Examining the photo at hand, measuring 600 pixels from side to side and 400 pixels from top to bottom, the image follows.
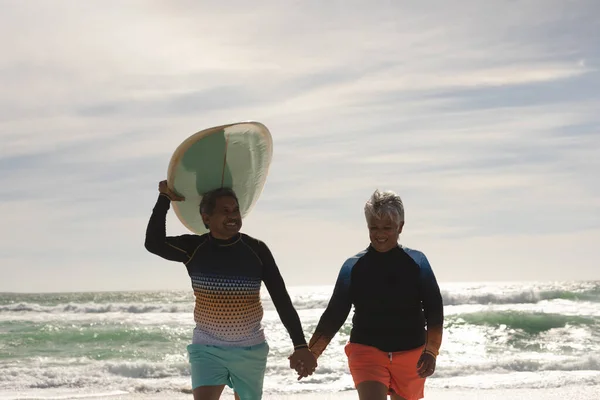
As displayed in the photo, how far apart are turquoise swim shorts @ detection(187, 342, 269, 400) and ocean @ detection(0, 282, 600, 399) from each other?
5.63 meters

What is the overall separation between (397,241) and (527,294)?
30255 millimetres

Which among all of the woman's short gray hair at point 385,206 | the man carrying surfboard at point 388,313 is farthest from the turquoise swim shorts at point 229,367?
the woman's short gray hair at point 385,206

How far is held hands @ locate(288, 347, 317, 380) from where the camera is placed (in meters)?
5.13

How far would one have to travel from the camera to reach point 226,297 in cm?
518

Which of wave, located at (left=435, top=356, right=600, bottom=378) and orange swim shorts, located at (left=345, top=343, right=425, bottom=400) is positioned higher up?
orange swim shorts, located at (left=345, top=343, right=425, bottom=400)

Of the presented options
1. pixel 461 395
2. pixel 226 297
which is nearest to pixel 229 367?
pixel 226 297

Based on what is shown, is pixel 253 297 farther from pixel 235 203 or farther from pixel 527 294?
pixel 527 294

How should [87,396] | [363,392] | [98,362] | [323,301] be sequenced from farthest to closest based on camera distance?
1. [323,301]
2. [98,362]
3. [87,396]
4. [363,392]

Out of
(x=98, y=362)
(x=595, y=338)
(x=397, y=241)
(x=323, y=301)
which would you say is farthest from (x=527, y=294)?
(x=397, y=241)

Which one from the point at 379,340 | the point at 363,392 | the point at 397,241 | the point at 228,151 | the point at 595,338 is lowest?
the point at 595,338

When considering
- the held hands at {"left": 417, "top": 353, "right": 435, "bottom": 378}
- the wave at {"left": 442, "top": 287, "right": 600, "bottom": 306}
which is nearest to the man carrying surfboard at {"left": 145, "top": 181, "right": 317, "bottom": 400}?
the held hands at {"left": 417, "top": 353, "right": 435, "bottom": 378}

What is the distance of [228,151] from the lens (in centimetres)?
551

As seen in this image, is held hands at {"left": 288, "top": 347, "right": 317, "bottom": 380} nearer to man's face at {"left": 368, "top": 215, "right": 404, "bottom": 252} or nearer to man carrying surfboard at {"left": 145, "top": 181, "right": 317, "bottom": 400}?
man carrying surfboard at {"left": 145, "top": 181, "right": 317, "bottom": 400}

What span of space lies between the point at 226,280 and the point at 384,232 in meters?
1.05
